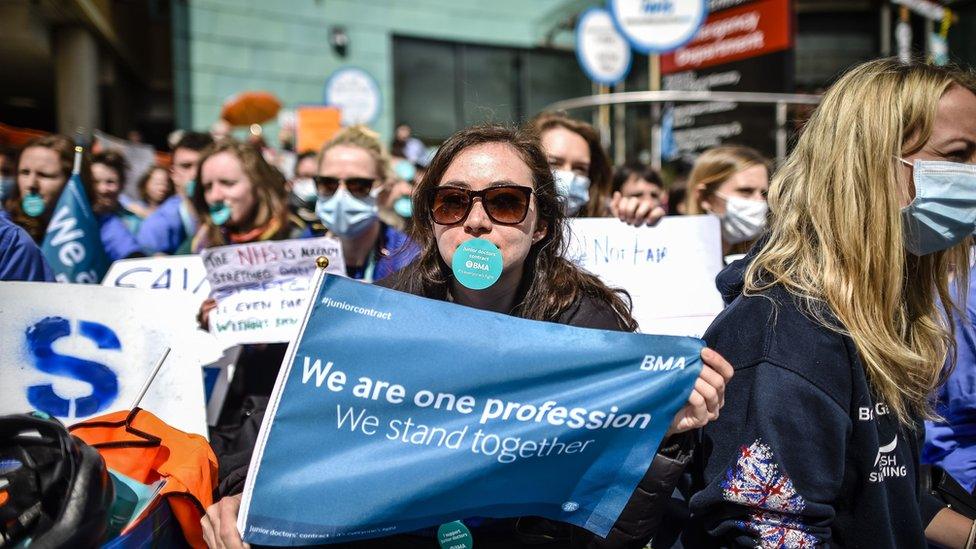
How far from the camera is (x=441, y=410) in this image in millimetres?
1736

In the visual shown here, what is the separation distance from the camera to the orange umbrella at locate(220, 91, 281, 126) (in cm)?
1054

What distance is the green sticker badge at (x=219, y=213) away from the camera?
13.2 ft

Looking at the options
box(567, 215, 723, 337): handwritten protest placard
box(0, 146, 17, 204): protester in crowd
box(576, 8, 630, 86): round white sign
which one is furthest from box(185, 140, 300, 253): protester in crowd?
box(576, 8, 630, 86): round white sign

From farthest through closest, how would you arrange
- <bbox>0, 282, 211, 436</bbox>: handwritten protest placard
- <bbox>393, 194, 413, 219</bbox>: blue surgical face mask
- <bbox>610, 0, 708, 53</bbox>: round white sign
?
1. <bbox>610, 0, 708, 53</bbox>: round white sign
2. <bbox>393, 194, 413, 219</bbox>: blue surgical face mask
3. <bbox>0, 282, 211, 436</bbox>: handwritten protest placard

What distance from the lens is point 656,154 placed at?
10750mm

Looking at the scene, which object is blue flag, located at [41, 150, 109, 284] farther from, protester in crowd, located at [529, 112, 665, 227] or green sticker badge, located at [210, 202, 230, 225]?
protester in crowd, located at [529, 112, 665, 227]

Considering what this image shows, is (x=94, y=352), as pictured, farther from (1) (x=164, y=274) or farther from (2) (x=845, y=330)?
(2) (x=845, y=330)

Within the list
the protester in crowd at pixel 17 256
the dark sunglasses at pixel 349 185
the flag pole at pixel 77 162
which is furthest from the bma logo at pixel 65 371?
the flag pole at pixel 77 162

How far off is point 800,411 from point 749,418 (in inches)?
4.2

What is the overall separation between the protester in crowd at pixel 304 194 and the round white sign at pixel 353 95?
4.30 m

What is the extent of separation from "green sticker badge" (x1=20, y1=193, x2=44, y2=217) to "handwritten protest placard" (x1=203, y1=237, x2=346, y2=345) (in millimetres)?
1497

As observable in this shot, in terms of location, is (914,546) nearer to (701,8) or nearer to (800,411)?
(800,411)

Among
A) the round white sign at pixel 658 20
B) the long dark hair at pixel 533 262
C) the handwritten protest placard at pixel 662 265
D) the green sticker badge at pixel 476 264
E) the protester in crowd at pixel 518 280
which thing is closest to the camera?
the protester in crowd at pixel 518 280

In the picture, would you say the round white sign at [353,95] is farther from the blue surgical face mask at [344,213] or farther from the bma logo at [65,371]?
the bma logo at [65,371]
